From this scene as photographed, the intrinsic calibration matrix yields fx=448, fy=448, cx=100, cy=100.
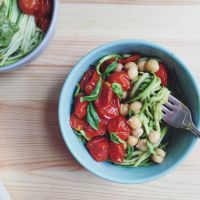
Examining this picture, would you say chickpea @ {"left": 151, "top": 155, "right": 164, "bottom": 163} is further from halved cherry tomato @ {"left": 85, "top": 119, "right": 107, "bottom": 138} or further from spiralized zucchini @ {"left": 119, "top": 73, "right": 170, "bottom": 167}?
halved cherry tomato @ {"left": 85, "top": 119, "right": 107, "bottom": 138}

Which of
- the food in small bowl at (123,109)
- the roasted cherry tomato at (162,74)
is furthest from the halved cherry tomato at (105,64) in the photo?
the roasted cherry tomato at (162,74)

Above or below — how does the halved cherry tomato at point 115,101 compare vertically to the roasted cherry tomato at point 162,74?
below

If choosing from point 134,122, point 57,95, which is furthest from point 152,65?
point 57,95

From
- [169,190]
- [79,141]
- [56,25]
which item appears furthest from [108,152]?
[56,25]

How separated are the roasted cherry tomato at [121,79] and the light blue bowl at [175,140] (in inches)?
2.2

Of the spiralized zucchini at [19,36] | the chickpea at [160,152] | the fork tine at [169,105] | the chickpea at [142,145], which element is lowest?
the chickpea at [160,152]

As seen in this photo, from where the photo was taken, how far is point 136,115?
100cm

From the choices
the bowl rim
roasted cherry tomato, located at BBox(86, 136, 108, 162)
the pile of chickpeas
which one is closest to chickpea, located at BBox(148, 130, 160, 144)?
the pile of chickpeas

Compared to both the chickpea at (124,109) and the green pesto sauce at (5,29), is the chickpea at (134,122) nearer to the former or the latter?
the chickpea at (124,109)

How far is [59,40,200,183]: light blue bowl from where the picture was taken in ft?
3.15

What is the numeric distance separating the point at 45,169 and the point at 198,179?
1.19 ft

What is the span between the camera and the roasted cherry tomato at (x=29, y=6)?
103cm

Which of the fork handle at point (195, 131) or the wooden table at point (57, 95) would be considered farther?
the wooden table at point (57, 95)

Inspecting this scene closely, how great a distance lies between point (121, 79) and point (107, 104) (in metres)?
0.06
